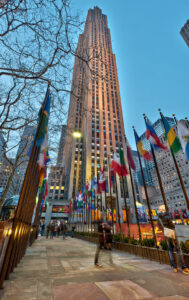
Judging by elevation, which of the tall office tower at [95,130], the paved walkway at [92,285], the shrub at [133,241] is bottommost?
the paved walkway at [92,285]

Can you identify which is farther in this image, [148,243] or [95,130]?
[95,130]

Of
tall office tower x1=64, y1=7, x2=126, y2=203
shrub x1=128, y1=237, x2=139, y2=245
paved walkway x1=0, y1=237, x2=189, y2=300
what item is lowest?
paved walkway x1=0, y1=237, x2=189, y2=300

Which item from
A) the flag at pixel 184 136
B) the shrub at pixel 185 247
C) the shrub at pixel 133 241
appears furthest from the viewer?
the shrub at pixel 133 241

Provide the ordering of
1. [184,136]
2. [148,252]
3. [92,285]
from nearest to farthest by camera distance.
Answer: [92,285] → [148,252] → [184,136]

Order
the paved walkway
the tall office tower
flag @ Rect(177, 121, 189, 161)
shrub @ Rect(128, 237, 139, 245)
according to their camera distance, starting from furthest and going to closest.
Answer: the tall office tower, shrub @ Rect(128, 237, 139, 245), flag @ Rect(177, 121, 189, 161), the paved walkway

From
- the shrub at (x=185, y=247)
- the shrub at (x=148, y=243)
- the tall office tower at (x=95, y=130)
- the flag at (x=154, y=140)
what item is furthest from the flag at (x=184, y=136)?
the tall office tower at (x=95, y=130)

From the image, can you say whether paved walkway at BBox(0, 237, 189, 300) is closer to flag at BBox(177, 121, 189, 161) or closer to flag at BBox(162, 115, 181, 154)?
flag at BBox(177, 121, 189, 161)

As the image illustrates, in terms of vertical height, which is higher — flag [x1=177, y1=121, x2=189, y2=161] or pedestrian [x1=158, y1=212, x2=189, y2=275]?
flag [x1=177, y1=121, x2=189, y2=161]

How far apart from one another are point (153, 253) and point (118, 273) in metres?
3.58

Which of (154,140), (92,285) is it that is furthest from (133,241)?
(154,140)

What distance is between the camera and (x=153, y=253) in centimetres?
766

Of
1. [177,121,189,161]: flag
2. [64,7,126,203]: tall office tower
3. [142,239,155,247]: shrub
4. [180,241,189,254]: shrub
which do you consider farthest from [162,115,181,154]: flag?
[64,7,126,203]: tall office tower

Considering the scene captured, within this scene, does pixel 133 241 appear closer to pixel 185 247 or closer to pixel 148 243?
pixel 148 243

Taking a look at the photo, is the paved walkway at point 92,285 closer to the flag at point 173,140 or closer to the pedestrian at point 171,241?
the pedestrian at point 171,241
